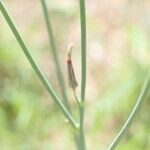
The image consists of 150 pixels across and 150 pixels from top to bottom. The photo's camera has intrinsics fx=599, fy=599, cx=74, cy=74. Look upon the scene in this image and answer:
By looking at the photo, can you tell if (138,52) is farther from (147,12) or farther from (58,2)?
(58,2)

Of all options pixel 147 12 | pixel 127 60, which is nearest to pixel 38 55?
pixel 127 60

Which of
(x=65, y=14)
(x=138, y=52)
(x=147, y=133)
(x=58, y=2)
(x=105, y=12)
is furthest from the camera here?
(x=105, y=12)

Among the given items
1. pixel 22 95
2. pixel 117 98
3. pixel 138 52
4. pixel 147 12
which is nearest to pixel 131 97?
pixel 117 98

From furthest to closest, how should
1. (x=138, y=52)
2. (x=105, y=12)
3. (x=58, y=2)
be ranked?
(x=105, y=12)
(x=58, y=2)
(x=138, y=52)

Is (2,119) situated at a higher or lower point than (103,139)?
higher

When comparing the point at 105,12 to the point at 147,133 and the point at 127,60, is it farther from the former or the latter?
the point at 147,133

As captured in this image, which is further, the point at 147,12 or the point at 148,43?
the point at 147,12
